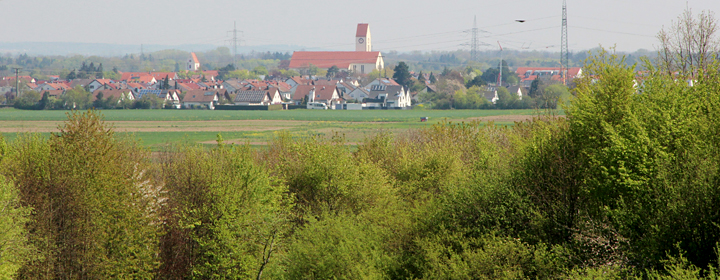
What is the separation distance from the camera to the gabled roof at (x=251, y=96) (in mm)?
181750

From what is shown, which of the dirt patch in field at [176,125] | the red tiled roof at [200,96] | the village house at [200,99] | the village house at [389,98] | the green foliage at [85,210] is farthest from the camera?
the village house at [389,98]

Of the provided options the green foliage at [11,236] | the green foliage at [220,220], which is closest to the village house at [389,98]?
the green foliage at [220,220]

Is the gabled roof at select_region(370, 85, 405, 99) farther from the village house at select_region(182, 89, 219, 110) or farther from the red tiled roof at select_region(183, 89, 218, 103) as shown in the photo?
the red tiled roof at select_region(183, 89, 218, 103)

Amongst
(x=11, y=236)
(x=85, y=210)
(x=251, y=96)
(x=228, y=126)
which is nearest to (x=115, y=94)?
(x=251, y=96)

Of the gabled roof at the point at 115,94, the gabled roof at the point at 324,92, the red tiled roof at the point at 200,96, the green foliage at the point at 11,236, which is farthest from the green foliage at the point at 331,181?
the gabled roof at the point at 324,92

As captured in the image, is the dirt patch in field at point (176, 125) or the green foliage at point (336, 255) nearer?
the green foliage at point (336, 255)

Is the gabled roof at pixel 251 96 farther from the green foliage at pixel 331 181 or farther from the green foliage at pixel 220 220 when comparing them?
the green foliage at pixel 220 220

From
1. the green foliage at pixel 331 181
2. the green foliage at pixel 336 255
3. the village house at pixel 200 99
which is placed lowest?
the green foliage at pixel 336 255

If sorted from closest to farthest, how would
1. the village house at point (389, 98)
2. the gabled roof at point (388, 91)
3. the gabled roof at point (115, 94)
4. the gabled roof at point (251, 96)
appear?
1. the gabled roof at point (115, 94)
2. the gabled roof at point (251, 96)
3. the village house at point (389, 98)
4. the gabled roof at point (388, 91)

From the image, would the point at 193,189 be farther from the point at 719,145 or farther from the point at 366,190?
the point at 719,145

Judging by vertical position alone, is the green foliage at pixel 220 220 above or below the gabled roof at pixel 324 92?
below

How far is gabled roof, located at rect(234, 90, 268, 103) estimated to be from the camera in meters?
182

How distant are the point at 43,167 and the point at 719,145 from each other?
107 feet

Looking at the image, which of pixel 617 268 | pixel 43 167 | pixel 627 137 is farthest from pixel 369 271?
pixel 43 167
